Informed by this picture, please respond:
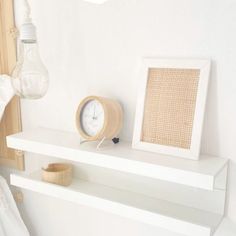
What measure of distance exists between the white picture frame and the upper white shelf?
19 millimetres

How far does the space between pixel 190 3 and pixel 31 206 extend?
3.01 ft

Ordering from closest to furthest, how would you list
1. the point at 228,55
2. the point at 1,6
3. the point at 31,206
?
the point at 228,55 → the point at 1,6 → the point at 31,206

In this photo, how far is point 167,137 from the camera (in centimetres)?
92

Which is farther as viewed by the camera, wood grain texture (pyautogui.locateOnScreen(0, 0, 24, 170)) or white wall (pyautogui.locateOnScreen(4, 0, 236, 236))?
wood grain texture (pyautogui.locateOnScreen(0, 0, 24, 170))

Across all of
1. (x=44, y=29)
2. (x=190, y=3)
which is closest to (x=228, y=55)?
(x=190, y=3)

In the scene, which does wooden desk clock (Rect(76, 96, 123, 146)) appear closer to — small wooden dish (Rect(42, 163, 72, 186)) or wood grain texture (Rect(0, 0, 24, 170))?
small wooden dish (Rect(42, 163, 72, 186))

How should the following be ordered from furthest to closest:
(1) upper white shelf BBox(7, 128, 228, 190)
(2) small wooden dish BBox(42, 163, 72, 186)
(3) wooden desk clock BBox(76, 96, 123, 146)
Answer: (2) small wooden dish BBox(42, 163, 72, 186)
(3) wooden desk clock BBox(76, 96, 123, 146)
(1) upper white shelf BBox(7, 128, 228, 190)

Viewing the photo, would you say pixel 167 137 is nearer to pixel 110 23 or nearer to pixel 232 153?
pixel 232 153

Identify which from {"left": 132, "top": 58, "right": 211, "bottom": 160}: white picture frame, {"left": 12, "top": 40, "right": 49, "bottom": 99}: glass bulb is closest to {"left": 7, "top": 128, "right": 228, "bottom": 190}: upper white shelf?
{"left": 132, "top": 58, "right": 211, "bottom": 160}: white picture frame

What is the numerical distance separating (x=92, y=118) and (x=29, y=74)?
0.22 meters

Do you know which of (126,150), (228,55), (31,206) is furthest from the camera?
(31,206)

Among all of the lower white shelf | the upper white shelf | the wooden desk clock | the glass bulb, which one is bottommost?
the lower white shelf

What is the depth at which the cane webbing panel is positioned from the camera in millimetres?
891

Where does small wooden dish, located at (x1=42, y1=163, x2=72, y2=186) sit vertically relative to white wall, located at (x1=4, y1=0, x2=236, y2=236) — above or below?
below
